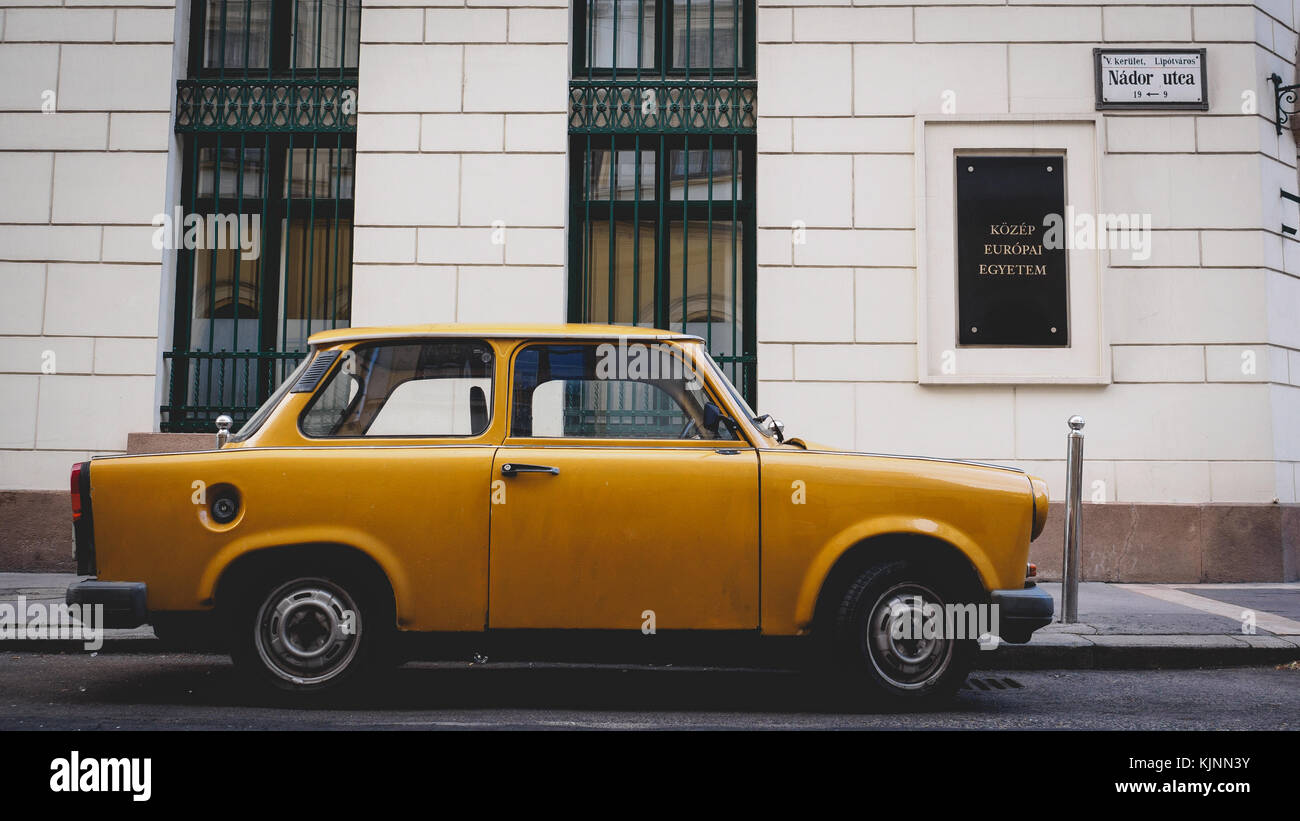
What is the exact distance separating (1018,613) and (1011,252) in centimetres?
548

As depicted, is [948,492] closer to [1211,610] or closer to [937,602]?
[937,602]

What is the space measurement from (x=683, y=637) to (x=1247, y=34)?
8171mm

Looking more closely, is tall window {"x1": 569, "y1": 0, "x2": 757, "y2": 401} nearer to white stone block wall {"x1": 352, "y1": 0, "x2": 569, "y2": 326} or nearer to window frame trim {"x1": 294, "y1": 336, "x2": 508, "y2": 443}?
white stone block wall {"x1": 352, "y1": 0, "x2": 569, "y2": 326}

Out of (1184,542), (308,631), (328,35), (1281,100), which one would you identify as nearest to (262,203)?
(328,35)

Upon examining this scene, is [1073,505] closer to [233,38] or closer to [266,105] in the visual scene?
[266,105]

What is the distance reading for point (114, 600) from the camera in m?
4.61

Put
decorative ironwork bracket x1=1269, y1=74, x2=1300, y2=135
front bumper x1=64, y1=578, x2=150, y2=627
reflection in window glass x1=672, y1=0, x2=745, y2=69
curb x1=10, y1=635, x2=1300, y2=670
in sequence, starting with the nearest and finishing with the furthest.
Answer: front bumper x1=64, y1=578, x2=150, y2=627
curb x1=10, y1=635, x2=1300, y2=670
decorative ironwork bracket x1=1269, y1=74, x2=1300, y2=135
reflection in window glass x1=672, y1=0, x2=745, y2=69

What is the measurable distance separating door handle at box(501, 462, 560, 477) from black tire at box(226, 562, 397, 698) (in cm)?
77

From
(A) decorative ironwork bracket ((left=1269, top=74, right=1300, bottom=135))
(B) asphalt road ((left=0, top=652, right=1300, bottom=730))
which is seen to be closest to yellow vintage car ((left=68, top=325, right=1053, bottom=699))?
(B) asphalt road ((left=0, top=652, right=1300, bottom=730))

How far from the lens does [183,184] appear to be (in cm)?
989

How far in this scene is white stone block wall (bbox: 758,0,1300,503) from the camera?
9.28 metres

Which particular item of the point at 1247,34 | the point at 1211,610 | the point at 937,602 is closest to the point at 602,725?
the point at 937,602

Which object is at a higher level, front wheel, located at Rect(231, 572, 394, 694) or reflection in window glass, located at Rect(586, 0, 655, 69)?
reflection in window glass, located at Rect(586, 0, 655, 69)

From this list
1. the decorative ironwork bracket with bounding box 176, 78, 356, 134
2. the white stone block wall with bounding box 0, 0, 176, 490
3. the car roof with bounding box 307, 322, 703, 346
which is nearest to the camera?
the car roof with bounding box 307, 322, 703, 346
